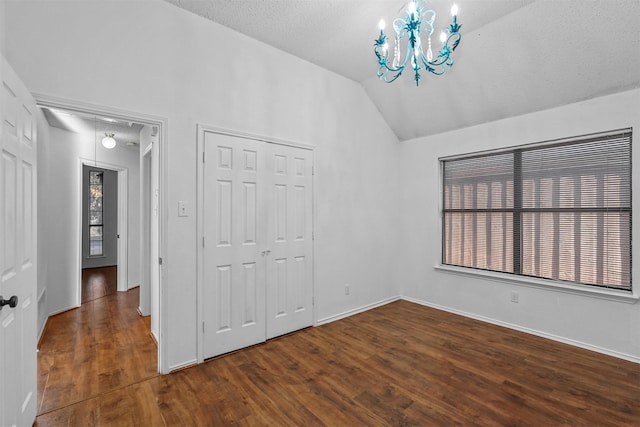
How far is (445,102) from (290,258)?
2725mm

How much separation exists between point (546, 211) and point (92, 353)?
194 inches

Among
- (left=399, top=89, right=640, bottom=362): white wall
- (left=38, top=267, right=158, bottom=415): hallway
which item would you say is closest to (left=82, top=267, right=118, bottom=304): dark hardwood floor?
(left=38, top=267, right=158, bottom=415): hallway

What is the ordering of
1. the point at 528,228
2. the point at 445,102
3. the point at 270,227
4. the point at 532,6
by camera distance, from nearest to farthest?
the point at 532,6 < the point at 270,227 < the point at 528,228 < the point at 445,102

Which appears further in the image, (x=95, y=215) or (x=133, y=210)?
(x=95, y=215)

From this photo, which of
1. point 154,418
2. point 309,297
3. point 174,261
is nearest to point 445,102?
point 309,297

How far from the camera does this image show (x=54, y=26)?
6.84 ft

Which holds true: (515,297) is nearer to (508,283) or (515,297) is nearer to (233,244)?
(508,283)

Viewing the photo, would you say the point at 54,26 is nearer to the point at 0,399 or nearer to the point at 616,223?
the point at 0,399

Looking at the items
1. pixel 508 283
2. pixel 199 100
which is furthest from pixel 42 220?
pixel 508 283

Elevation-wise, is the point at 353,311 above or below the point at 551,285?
below

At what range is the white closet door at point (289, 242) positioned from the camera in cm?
325

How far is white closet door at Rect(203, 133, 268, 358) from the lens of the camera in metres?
2.80

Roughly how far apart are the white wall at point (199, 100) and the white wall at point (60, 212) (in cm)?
217

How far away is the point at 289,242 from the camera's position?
11.1 ft
